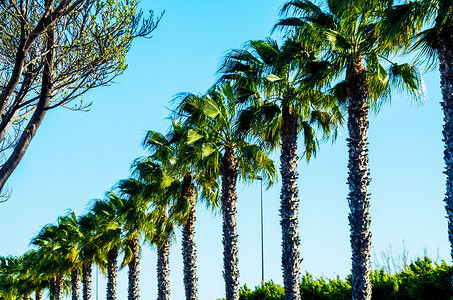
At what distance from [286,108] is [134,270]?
16.3 metres

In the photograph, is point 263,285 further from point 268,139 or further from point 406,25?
point 406,25

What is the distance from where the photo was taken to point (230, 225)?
20.3 m

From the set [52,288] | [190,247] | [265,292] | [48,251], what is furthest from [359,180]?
[52,288]

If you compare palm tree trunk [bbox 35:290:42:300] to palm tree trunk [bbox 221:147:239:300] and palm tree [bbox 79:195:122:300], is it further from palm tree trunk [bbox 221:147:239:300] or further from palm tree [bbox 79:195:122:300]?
palm tree trunk [bbox 221:147:239:300]

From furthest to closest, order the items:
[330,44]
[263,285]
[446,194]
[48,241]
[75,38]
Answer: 1. [48,241]
2. [263,285]
3. [330,44]
4. [446,194]
5. [75,38]

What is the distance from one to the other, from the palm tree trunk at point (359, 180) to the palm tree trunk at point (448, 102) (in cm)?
272

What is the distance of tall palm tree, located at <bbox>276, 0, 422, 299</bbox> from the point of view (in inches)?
590

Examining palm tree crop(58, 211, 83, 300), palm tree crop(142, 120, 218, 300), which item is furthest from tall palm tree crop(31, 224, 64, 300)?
palm tree crop(142, 120, 218, 300)

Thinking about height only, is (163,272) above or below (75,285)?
below

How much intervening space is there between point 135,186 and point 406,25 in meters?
17.9

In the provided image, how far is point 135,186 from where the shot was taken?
28734 millimetres

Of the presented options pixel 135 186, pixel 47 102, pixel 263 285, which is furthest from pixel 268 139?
pixel 135 186

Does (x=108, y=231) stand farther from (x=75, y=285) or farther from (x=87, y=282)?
(x=75, y=285)

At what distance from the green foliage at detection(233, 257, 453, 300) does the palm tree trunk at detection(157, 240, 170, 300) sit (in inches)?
321
